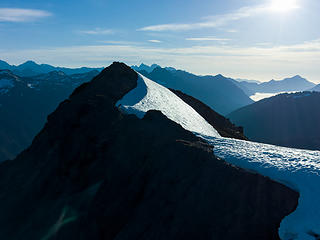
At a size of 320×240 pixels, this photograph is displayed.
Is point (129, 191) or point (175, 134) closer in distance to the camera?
point (129, 191)

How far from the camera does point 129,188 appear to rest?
1777 cm

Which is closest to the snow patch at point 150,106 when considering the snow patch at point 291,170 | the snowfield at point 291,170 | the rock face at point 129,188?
the rock face at point 129,188

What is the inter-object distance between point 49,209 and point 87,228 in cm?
662

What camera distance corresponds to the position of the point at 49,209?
22641mm

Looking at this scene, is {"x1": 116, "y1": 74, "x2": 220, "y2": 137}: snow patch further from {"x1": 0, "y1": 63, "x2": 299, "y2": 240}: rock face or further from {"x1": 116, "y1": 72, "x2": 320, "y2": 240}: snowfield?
{"x1": 116, "y1": 72, "x2": 320, "y2": 240}: snowfield

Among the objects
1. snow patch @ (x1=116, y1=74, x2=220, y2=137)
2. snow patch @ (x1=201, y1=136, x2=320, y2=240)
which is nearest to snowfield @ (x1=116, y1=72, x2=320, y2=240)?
snow patch @ (x1=201, y1=136, x2=320, y2=240)

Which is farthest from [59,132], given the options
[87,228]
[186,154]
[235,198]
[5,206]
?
[235,198]

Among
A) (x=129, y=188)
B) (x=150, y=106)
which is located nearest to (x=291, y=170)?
(x=129, y=188)

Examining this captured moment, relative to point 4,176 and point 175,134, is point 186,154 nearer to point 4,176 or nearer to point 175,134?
point 175,134

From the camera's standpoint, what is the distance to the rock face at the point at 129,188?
13.5m

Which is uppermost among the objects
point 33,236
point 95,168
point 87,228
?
point 95,168

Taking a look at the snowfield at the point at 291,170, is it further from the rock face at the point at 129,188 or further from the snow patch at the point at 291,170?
the rock face at the point at 129,188

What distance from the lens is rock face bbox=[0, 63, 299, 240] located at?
531 inches

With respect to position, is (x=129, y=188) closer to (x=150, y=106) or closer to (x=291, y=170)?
(x=291, y=170)
